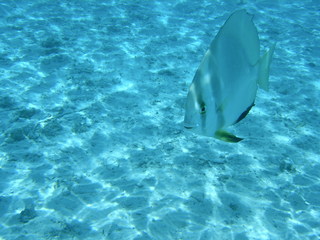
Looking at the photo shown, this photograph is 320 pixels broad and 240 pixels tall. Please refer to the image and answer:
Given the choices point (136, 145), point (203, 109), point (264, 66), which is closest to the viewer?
point (203, 109)

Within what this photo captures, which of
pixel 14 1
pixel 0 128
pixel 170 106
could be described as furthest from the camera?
pixel 14 1

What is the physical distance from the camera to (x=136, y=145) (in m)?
5.24

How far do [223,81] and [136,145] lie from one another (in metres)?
3.92

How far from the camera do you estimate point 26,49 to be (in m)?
7.62

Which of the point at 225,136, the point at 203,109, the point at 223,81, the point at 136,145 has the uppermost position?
the point at 223,81

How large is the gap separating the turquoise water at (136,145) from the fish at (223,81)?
110 inches

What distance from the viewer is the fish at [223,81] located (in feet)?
4.72

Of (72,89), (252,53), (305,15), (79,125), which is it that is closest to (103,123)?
(79,125)


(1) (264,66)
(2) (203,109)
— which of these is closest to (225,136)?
(2) (203,109)

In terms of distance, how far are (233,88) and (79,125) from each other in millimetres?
4532

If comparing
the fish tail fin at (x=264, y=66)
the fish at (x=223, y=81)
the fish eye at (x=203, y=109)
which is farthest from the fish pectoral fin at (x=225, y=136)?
the fish tail fin at (x=264, y=66)

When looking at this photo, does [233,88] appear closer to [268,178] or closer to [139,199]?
[139,199]

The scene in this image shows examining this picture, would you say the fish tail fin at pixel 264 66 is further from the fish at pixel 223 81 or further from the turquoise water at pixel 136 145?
the turquoise water at pixel 136 145

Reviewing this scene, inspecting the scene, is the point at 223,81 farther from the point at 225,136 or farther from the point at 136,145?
the point at 136,145
